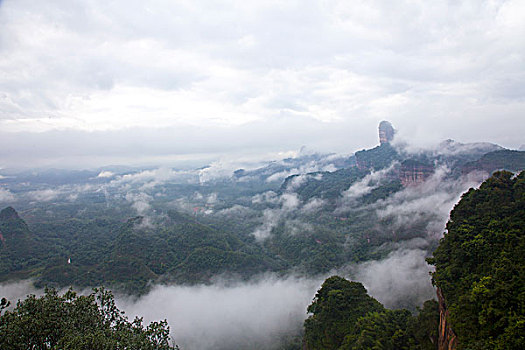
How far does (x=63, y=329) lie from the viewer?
16828 millimetres

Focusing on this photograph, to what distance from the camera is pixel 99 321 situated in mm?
19953

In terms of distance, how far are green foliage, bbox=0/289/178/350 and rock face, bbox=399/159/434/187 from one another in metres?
124

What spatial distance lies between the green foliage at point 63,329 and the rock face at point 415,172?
4900 inches

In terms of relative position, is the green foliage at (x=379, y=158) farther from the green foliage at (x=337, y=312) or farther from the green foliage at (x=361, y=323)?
the green foliage at (x=361, y=323)

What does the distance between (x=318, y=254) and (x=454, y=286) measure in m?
74.5

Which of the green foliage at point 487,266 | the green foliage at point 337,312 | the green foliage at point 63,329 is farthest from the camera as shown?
the green foliage at point 337,312

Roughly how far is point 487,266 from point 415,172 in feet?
368

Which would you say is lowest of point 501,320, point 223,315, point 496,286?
point 223,315

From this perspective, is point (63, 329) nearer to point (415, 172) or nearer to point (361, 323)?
point (361, 323)

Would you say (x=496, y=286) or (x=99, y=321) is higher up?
(x=496, y=286)

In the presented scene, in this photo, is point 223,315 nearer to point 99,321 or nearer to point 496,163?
point 99,321

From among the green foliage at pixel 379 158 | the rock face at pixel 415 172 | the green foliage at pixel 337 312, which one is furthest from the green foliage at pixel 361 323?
the green foliage at pixel 379 158

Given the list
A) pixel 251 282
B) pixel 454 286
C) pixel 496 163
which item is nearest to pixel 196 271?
pixel 251 282

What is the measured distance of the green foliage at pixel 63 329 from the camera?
14.8 m
